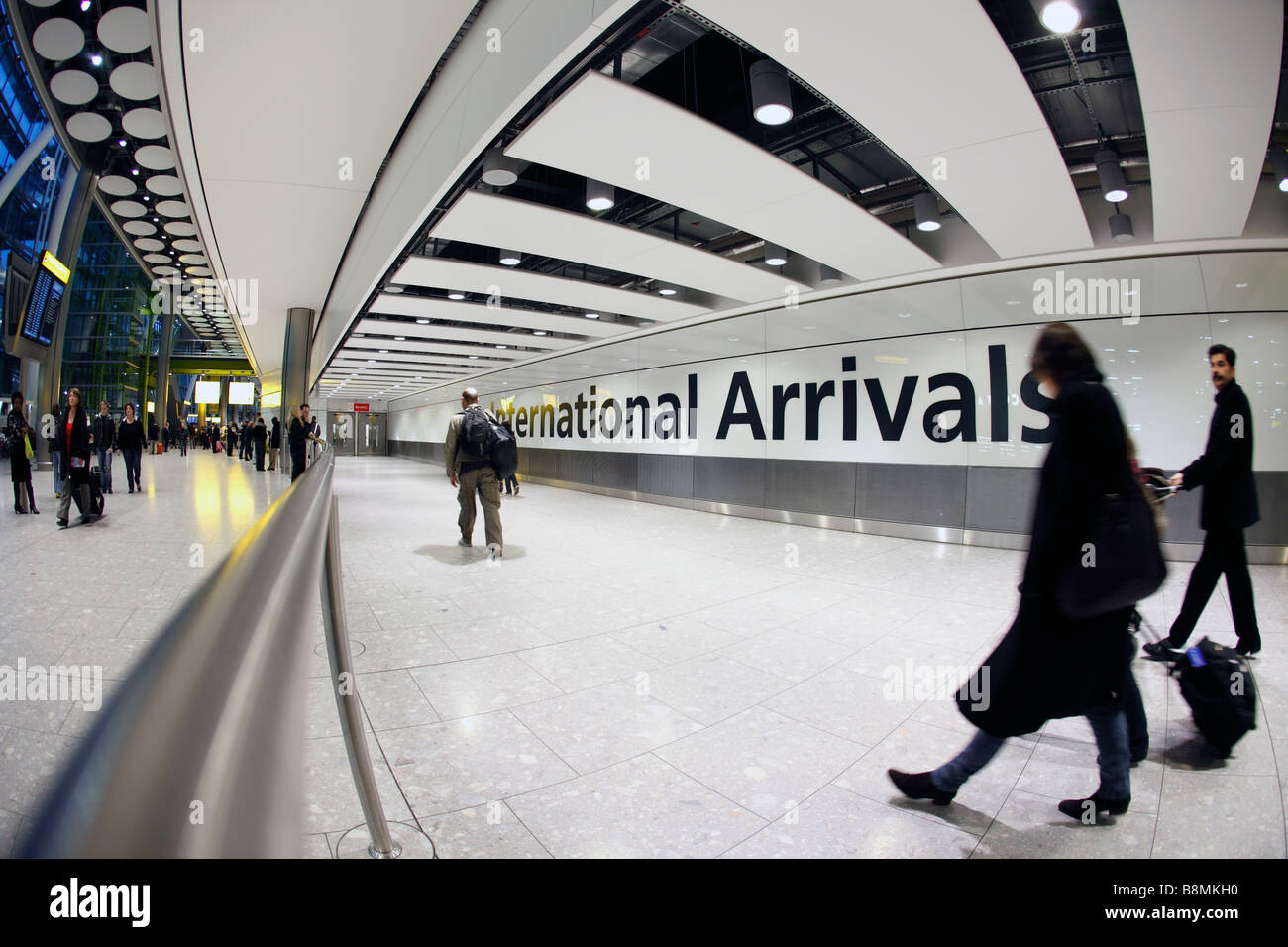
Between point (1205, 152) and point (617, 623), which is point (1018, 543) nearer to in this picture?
point (1205, 152)

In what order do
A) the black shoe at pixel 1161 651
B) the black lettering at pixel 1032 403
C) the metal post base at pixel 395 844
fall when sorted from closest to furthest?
the metal post base at pixel 395 844 < the black shoe at pixel 1161 651 < the black lettering at pixel 1032 403

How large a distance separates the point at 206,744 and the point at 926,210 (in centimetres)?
772

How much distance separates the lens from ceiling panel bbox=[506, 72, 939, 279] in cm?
430

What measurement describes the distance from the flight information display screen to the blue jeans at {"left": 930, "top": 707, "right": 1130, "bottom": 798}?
16295 mm

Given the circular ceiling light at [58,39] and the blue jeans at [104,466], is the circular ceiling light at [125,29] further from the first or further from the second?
the blue jeans at [104,466]

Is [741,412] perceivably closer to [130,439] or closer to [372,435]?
[130,439]

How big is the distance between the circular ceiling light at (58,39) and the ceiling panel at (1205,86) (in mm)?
9496

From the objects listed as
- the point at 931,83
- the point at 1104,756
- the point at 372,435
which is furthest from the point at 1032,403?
the point at 372,435

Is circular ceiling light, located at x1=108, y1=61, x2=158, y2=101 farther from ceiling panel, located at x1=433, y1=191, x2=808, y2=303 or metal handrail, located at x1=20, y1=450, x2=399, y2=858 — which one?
metal handrail, located at x1=20, y1=450, x2=399, y2=858

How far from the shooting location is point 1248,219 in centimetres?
654

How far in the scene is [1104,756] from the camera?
7.29 ft

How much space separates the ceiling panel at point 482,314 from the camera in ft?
33.2

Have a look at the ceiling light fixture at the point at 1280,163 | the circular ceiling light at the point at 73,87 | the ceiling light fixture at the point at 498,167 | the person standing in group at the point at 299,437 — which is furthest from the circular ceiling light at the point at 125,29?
the ceiling light fixture at the point at 1280,163
